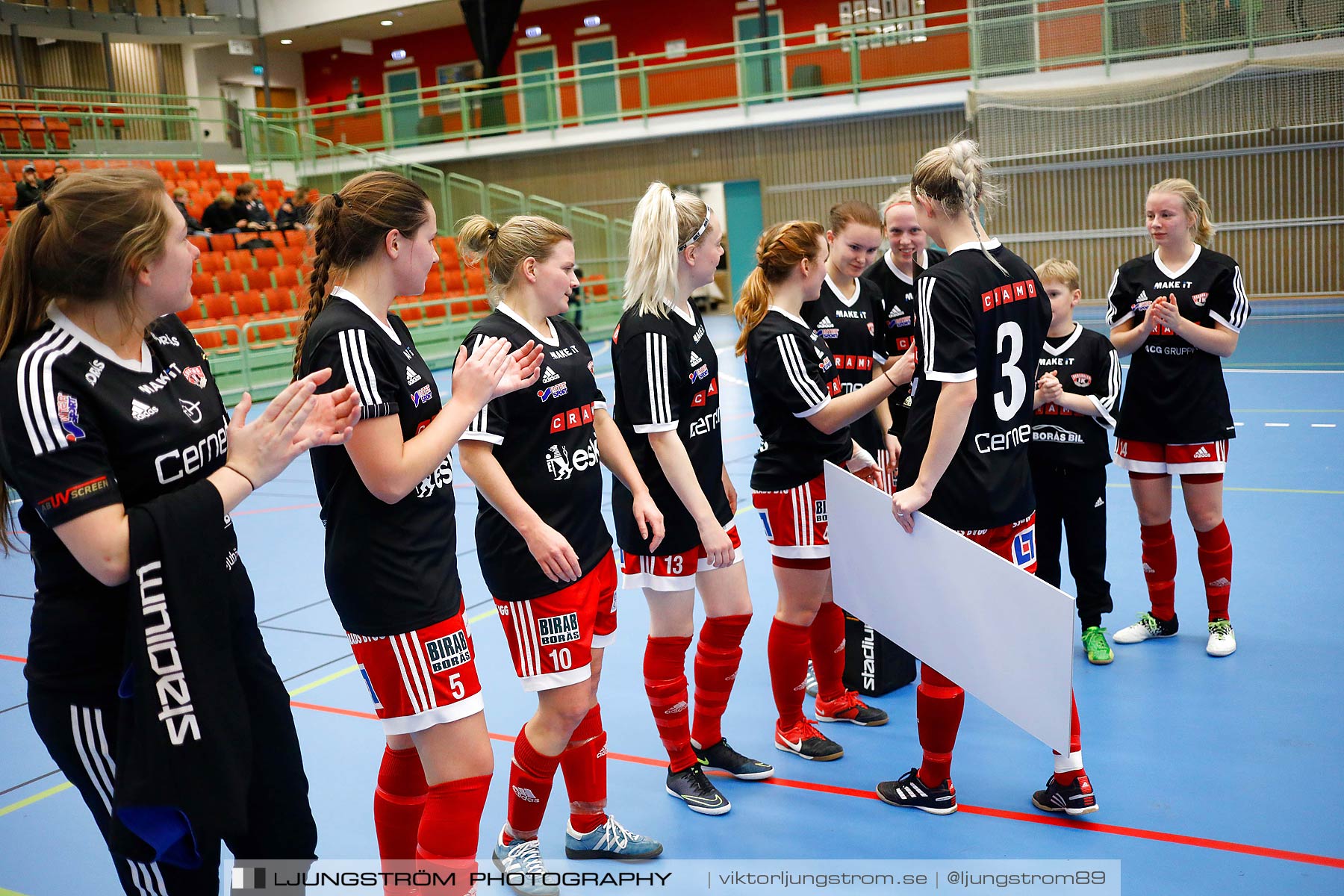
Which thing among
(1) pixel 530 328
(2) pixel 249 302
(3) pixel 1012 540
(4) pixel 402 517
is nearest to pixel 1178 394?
(3) pixel 1012 540

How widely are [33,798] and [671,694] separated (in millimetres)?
2242

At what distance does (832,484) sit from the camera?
10.8ft

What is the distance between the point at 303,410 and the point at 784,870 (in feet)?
6.20

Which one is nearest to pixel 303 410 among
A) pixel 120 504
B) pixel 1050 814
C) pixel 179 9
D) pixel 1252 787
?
pixel 120 504

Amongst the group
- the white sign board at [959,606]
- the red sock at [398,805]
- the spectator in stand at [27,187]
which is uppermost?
the spectator in stand at [27,187]

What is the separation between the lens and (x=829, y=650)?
388 centimetres

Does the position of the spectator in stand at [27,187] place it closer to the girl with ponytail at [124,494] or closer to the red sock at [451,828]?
the girl with ponytail at [124,494]

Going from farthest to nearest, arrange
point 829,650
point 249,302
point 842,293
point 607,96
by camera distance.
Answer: point 607,96 < point 249,302 < point 842,293 < point 829,650

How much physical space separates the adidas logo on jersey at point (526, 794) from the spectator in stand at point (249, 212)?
14557 millimetres

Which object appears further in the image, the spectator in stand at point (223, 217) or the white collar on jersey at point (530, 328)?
the spectator in stand at point (223, 217)

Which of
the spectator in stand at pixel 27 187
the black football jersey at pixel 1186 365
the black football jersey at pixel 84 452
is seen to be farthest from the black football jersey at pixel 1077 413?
the spectator in stand at pixel 27 187

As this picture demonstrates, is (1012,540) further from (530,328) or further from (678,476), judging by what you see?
(530,328)

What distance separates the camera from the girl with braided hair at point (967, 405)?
2.89 metres

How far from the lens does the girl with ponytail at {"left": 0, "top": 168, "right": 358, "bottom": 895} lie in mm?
1705
